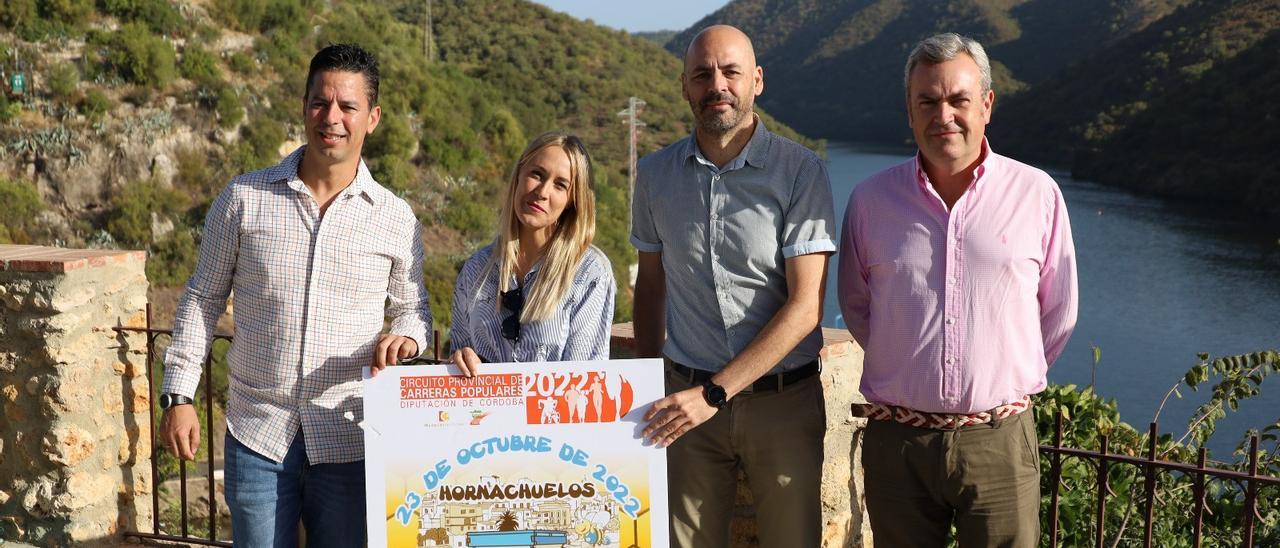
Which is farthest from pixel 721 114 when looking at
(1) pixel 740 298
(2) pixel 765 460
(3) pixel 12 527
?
(3) pixel 12 527

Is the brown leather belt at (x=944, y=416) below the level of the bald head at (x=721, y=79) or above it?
below

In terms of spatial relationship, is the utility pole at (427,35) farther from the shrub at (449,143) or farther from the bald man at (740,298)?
the bald man at (740,298)

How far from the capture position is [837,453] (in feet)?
9.79

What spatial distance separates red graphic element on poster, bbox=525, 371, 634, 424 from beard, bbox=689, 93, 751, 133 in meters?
0.57

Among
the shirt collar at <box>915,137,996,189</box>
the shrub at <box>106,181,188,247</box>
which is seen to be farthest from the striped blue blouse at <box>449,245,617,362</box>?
the shrub at <box>106,181,188,247</box>

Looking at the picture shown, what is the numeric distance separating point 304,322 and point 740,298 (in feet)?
3.03

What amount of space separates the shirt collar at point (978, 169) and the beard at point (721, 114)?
384mm

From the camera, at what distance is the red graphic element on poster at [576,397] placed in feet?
7.09

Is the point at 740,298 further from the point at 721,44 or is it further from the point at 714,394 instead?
the point at 721,44

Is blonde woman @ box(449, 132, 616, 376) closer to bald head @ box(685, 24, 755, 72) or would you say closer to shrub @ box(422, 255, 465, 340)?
bald head @ box(685, 24, 755, 72)

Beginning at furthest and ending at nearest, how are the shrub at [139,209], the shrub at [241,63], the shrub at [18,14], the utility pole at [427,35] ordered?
1. the utility pole at [427,35]
2. the shrub at [241,63]
3. the shrub at [18,14]
4. the shrub at [139,209]

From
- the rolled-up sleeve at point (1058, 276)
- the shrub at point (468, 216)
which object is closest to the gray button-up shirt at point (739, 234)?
the rolled-up sleeve at point (1058, 276)

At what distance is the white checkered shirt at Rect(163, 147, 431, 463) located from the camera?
2.18 m

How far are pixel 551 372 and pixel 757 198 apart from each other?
1.91 ft
